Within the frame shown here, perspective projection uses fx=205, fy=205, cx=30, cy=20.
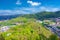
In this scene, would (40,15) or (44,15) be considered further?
(44,15)

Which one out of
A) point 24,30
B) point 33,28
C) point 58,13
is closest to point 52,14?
point 58,13

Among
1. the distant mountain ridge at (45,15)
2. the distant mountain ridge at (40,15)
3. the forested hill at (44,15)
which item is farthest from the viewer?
the distant mountain ridge at (45,15)

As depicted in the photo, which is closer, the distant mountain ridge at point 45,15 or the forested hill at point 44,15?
the forested hill at point 44,15

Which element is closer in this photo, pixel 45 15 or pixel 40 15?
pixel 40 15

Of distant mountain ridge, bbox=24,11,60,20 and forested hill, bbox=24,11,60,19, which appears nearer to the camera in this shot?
forested hill, bbox=24,11,60,19

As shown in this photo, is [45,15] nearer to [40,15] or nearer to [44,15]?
[44,15]

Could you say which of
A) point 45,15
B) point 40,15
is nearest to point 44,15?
point 45,15

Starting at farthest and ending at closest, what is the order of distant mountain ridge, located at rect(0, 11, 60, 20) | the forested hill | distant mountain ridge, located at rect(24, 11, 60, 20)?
distant mountain ridge, located at rect(24, 11, 60, 20) → the forested hill → distant mountain ridge, located at rect(0, 11, 60, 20)

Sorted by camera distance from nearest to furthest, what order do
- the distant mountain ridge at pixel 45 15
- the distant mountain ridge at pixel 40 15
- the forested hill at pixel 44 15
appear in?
the distant mountain ridge at pixel 40 15
the forested hill at pixel 44 15
the distant mountain ridge at pixel 45 15

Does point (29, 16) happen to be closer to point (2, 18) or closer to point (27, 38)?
point (2, 18)

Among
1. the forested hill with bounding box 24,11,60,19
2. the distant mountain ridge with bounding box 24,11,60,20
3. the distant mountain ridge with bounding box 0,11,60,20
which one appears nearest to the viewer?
the distant mountain ridge with bounding box 0,11,60,20

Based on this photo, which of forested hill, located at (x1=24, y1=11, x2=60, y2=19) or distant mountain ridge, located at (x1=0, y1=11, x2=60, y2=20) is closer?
distant mountain ridge, located at (x1=0, y1=11, x2=60, y2=20)
